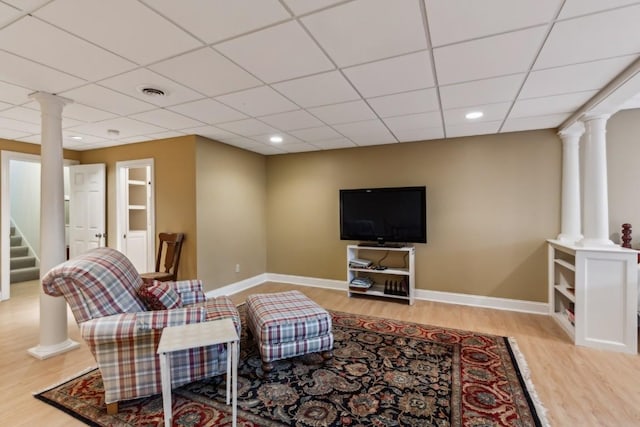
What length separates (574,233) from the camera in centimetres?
352

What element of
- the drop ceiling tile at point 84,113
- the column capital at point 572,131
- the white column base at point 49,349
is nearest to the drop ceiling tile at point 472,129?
the column capital at point 572,131

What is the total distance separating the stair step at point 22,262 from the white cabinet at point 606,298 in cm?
868

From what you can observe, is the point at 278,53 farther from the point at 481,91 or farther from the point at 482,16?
the point at 481,91

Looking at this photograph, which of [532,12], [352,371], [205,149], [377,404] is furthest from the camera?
[205,149]

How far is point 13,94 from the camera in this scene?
104 inches

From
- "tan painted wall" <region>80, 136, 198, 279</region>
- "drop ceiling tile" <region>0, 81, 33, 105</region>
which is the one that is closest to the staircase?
"tan painted wall" <region>80, 136, 198, 279</region>

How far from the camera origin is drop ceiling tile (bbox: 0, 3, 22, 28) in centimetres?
151

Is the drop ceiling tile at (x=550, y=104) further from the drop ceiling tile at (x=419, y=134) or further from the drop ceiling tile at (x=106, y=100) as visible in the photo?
the drop ceiling tile at (x=106, y=100)

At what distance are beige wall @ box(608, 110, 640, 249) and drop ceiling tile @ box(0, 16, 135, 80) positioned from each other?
493cm

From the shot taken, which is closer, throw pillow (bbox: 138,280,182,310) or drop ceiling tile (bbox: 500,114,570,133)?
throw pillow (bbox: 138,280,182,310)

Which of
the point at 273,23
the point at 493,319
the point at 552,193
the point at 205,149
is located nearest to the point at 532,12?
the point at 273,23

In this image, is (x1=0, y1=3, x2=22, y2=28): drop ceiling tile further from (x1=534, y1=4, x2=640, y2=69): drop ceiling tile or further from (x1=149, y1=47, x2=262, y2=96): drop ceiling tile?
(x1=534, y1=4, x2=640, y2=69): drop ceiling tile

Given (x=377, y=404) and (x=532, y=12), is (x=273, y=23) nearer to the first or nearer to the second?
(x=532, y=12)

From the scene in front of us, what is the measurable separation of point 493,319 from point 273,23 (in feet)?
12.6
